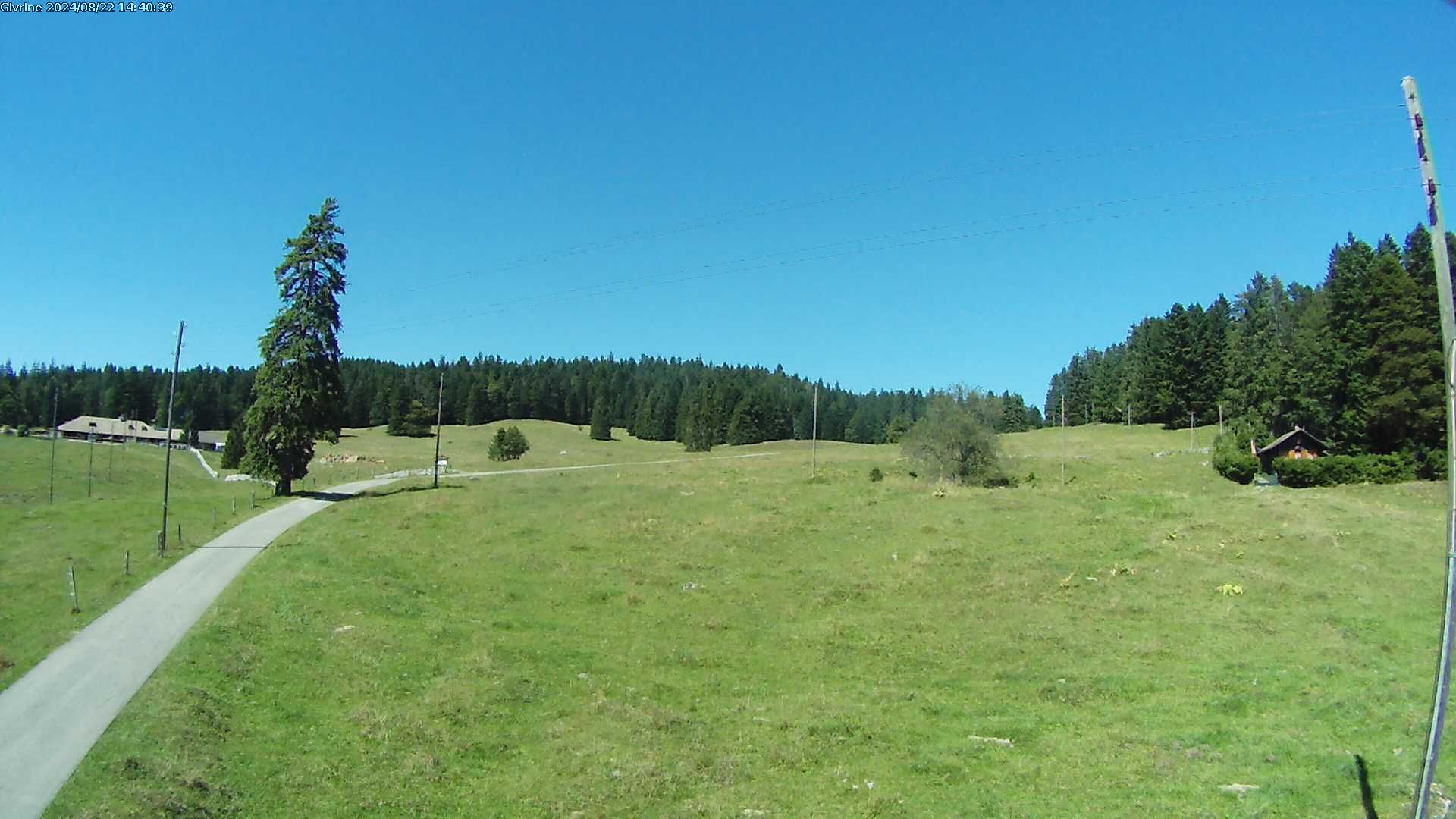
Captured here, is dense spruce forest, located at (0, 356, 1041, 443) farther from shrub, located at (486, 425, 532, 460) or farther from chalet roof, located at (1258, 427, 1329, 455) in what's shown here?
chalet roof, located at (1258, 427, 1329, 455)

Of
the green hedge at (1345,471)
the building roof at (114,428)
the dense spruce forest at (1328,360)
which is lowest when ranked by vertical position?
the building roof at (114,428)

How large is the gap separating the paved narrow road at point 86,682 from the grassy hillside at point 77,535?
80 centimetres

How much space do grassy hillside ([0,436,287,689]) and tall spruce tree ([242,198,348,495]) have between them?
154 inches

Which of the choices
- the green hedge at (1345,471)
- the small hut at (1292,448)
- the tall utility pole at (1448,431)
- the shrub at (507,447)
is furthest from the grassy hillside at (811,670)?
the shrub at (507,447)

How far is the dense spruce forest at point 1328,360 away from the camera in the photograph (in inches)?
2466

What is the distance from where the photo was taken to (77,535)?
149 ft

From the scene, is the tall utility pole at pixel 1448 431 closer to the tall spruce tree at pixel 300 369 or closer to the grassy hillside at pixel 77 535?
the grassy hillside at pixel 77 535

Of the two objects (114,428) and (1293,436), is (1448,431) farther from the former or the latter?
(114,428)

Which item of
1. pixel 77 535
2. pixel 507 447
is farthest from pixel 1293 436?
pixel 77 535

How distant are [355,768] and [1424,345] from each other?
7572 cm

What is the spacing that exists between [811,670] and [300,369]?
47.1 metres

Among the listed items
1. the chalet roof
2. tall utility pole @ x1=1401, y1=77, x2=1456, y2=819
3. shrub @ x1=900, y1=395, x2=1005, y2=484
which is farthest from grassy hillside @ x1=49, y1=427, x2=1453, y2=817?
the chalet roof

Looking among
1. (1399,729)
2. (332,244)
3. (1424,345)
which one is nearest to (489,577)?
(1399,729)

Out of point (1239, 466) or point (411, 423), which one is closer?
point (1239, 466)
